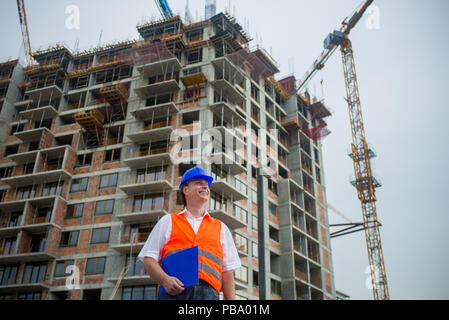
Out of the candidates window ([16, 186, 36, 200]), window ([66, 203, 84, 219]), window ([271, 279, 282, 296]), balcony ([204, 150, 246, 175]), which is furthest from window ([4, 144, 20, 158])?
window ([271, 279, 282, 296])

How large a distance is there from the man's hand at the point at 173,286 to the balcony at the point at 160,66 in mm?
40693

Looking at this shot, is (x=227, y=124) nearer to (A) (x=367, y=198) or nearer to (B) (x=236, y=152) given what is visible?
(B) (x=236, y=152)

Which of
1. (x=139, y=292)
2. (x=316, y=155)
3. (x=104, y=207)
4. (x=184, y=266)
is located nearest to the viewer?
(x=184, y=266)

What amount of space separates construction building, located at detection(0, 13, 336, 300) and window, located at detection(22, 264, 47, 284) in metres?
0.11

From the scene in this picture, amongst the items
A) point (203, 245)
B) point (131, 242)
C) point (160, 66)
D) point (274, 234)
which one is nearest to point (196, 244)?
point (203, 245)

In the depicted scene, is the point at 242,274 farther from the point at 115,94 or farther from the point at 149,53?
the point at 149,53

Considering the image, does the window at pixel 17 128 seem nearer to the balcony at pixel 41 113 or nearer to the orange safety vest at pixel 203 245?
the balcony at pixel 41 113

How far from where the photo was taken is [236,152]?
1661 inches

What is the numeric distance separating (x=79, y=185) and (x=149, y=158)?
8840 mm

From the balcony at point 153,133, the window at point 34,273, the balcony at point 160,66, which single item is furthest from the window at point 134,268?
the balcony at point 160,66

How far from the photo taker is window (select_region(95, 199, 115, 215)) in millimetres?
38875

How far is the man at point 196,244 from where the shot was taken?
3771mm

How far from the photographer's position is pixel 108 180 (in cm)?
4072

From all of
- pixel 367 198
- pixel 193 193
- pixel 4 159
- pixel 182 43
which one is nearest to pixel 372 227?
pixel 367 198
